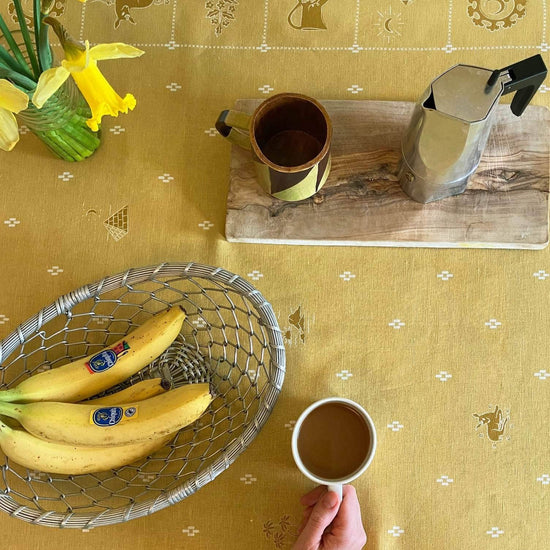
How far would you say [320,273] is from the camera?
89cm

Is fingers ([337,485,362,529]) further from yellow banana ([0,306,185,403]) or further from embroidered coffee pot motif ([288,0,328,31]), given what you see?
embroidered coffee pot motif ([288,0,328,31])

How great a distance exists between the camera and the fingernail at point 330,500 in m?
0.77

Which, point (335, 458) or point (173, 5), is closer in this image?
point (335, 458)

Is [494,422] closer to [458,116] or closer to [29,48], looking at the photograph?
[458,116]

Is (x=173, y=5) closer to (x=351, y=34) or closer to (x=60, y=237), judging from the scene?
(x=351, y=34)

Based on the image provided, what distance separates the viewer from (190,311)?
89cm

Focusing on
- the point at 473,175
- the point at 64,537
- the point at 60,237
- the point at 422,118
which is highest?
the point at 422,118

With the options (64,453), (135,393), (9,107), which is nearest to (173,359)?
(135,393)

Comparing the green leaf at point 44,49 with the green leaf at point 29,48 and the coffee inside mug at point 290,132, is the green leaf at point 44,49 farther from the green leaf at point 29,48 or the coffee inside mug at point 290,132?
the coffee inside mug at point 290,132

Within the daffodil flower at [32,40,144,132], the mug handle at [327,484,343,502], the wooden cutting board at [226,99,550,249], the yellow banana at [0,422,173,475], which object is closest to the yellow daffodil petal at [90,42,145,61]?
the daffodil flower at [32,40,144,132]

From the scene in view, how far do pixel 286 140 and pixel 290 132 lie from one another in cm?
1

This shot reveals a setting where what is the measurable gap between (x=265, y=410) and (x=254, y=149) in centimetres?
33

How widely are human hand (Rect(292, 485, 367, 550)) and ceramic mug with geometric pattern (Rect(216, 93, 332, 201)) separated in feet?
1.32

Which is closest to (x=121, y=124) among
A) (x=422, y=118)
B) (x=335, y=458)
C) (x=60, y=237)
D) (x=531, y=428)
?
(x=60, y=237)
